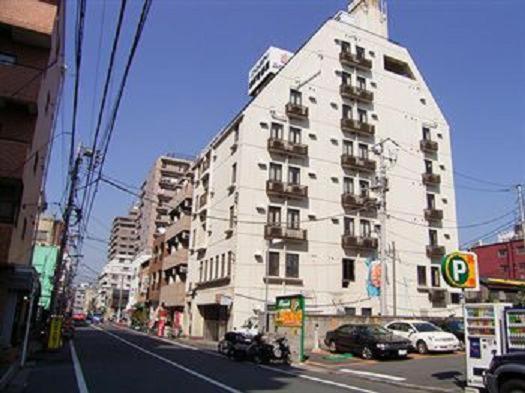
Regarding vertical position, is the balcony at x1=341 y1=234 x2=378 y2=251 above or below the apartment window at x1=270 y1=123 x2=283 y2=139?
below

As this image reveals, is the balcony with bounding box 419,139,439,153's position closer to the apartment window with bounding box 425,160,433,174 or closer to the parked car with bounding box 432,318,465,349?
the apartment window with bounding box 425,160,433,174

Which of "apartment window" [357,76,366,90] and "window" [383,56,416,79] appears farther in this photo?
"window" [383,56,416,79]

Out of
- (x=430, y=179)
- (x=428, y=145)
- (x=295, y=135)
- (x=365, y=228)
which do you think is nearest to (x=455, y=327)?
(x=365, y=228)

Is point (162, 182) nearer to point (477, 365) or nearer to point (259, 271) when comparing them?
point (259, 271)

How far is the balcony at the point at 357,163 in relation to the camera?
42312 millimetres

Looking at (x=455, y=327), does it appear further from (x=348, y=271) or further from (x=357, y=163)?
(x=357, y=163)

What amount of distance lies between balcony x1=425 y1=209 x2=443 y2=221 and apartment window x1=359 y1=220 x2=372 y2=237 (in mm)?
6358

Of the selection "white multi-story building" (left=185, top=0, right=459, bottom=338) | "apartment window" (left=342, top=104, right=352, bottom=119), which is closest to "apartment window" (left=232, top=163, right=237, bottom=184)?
"white multi-story building" (left=185, top=0, right=459, bottom=338)

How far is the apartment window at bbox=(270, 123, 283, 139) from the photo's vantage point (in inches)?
1586

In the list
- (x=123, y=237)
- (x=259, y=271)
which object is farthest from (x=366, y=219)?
(x=123, y=237)

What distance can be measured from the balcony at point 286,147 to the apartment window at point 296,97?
3.99 metres

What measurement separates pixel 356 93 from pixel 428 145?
9.00 meters

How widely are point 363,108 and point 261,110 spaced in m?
10.5

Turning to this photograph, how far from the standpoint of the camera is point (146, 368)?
18.7m
